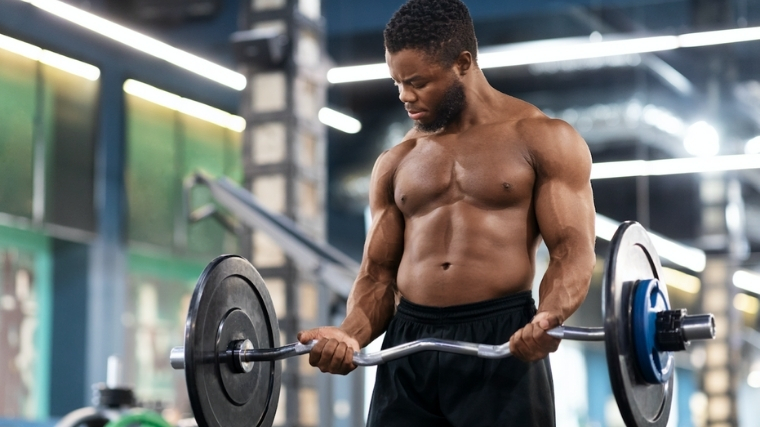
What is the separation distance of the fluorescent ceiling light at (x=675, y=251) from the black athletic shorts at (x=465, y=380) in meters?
4.55

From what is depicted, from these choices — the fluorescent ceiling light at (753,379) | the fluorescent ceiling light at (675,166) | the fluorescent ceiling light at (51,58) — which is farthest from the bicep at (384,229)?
the fluorescent ceiling light at (51,58)

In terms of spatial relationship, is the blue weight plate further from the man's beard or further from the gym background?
the gym background

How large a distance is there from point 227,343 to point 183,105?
27.9 feet

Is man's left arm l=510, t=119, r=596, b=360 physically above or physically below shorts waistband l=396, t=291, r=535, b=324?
above

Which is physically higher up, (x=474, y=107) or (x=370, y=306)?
(x=474, y=107)

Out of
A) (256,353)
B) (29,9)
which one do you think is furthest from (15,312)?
(256,353)

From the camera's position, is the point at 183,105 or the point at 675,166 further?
the point at 183,105

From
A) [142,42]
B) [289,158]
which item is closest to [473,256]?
[289,158]

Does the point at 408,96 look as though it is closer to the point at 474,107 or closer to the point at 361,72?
the point at 474,107

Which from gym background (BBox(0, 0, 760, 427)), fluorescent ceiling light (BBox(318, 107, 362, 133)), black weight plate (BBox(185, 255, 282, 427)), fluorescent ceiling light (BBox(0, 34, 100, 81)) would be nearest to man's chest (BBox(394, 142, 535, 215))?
black weight plate (BBox(185, 255, 282, 427))

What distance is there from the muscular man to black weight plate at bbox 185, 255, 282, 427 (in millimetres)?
193

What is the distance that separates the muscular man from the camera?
2115 mm

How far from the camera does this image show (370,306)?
2.36 meters

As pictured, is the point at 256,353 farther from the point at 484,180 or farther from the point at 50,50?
the point at 50,50
